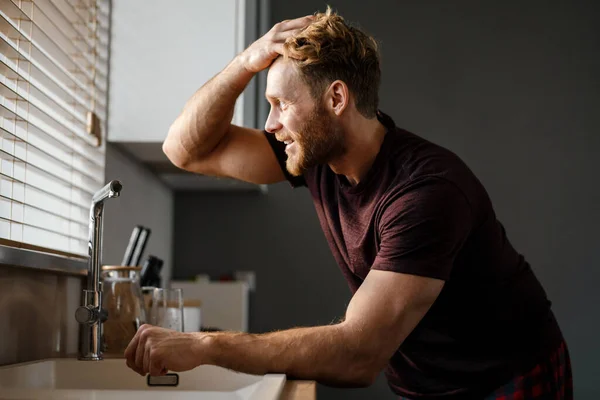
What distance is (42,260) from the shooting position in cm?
135

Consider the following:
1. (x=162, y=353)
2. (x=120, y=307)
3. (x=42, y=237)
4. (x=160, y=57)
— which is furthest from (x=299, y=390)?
(x=160, y=57)

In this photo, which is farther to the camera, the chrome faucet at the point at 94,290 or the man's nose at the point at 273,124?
the man's nose at the point at 273,124

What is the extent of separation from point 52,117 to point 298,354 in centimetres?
80

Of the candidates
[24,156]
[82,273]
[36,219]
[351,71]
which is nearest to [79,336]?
[82,273]

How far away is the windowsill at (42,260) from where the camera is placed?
3.88 ft

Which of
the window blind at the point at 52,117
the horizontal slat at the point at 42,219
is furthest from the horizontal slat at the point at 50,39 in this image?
the horizontal slat at the point at 42,219

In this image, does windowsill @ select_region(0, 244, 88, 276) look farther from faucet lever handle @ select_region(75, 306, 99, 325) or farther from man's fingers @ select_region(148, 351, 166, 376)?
man's fingers @ select_region(148, 351, 166, 376)

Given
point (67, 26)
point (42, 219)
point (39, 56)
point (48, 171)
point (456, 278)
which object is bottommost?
A: point (456, 278)

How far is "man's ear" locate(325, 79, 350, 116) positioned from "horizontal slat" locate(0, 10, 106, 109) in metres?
0.61

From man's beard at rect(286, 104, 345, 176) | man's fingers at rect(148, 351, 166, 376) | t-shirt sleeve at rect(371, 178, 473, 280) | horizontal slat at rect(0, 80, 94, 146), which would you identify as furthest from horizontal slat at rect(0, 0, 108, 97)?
t-shirt sleeve at rect(371, 178, 473, 280)

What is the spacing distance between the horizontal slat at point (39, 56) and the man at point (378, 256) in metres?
0.29

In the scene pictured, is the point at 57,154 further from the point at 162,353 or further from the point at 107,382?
the point at 162,353

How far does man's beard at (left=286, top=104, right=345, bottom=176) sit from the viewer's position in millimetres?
1481

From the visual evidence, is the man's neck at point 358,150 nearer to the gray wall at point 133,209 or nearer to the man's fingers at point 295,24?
the man's fingers at point 295,24
